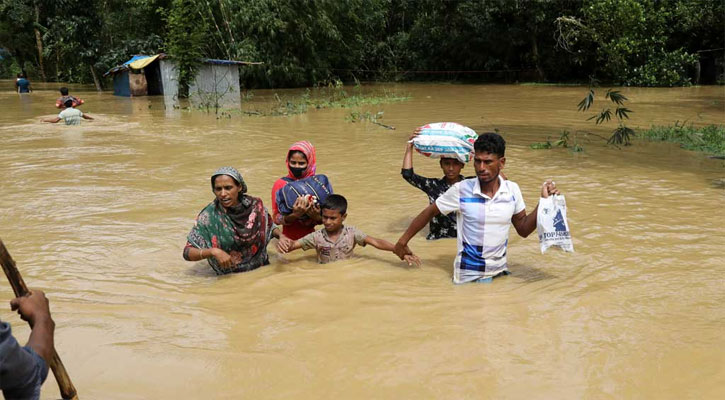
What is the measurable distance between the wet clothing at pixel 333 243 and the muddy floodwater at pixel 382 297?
0.45 ft

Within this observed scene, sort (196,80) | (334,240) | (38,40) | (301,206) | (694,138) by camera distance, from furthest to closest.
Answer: (38,40)
(196,80)
(694,138)
(334,240)
(301,206)

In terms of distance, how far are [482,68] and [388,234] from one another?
28029 millimetres

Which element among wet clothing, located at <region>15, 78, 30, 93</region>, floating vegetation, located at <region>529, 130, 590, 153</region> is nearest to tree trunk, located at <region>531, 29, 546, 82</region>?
floating vegetation, located at <region>529, 130, 590, 153</region>

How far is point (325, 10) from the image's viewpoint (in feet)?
90.9

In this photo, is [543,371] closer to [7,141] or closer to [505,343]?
[505,343]

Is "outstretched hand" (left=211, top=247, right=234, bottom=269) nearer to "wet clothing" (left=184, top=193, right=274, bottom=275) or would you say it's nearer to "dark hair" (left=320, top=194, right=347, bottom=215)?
"wet clothing" (left=184, top=193, right=274, bottom=275)

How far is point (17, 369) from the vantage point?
76.6 inches

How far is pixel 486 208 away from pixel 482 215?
0.05 m

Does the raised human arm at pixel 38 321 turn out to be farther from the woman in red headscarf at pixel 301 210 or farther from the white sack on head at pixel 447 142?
the white sack on head at pixel 447 142

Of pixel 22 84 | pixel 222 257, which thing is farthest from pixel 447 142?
pixel 22 84

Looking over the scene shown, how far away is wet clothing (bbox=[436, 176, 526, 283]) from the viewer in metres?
4.02

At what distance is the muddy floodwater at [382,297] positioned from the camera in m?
3.11

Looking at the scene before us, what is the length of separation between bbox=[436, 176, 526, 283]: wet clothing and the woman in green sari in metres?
1.41

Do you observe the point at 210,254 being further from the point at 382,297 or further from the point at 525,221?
the point at 525,221
